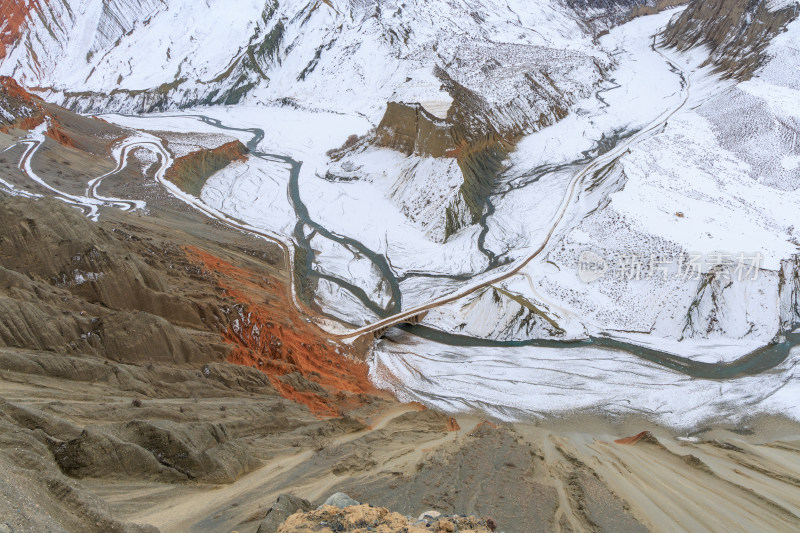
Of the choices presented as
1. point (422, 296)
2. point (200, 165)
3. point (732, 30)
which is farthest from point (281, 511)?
point (732, 30)

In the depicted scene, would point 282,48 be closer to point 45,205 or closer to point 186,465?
point 45,205

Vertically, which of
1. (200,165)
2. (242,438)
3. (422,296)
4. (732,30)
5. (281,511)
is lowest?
(242,438)

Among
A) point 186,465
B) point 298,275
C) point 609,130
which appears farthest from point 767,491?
point 609,130

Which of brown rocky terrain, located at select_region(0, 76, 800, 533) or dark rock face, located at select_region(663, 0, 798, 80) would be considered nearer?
brown rocky terrain, located at select_region(0, 76, 800, 533)

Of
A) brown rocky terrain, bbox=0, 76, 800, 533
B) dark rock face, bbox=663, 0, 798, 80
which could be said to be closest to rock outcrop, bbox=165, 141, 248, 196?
brown rocky terrain, bbox=0, 76, 800, 533

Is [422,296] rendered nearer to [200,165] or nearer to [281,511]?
[281,511]

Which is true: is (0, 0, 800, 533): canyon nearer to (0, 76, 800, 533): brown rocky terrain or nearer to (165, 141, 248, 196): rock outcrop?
(0, 76, 800, 533): brown rocky terrain

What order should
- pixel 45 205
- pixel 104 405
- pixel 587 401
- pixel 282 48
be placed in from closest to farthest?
1. pixel 104 405
2. pixel 45 205
3. pixel 587 401
4. pixel 282 48

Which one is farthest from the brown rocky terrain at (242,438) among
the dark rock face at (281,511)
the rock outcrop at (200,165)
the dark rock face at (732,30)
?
the dark rock face at (732,30)
